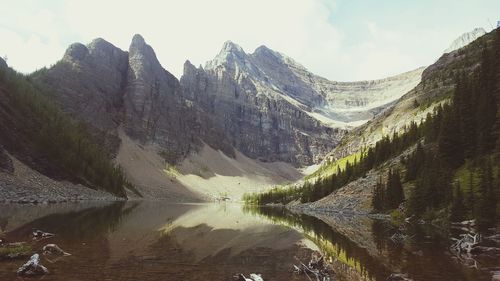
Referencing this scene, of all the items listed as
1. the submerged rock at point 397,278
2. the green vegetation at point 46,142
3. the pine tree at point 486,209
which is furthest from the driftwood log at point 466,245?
the green vegetation at point 46,142

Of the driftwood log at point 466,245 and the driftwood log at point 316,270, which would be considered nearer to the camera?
the driftwood log at point 316,270

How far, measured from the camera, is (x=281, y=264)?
27.8 m

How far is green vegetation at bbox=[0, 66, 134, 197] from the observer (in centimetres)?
11240

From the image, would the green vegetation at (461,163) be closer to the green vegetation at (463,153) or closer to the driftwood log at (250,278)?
the green vegetation at (463,153)

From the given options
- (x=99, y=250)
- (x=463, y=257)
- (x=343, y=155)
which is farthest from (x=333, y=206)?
(x=343, y=155)

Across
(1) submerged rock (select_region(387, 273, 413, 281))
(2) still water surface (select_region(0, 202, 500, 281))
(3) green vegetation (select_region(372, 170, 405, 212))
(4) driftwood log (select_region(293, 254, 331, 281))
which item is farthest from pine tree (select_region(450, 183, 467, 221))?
(1) submerged rock (select_region(387, 273, 413, 281))

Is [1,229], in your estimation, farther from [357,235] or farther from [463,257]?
[463,257]

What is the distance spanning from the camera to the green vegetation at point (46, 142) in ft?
369

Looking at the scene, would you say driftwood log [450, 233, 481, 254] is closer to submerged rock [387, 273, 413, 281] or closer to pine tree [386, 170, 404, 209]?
submerged rock [387, 273, 413, 281]

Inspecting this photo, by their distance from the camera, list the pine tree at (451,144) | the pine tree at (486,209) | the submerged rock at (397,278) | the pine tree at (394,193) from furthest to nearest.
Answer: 1. the pine tree at (394,193)
2. the pine tree at (451,144)
3. the pine tree at (486,209)
4. the submerged rock at (397,278)

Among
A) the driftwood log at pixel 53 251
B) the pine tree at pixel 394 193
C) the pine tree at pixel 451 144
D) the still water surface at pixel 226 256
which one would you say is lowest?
the still water surface at pixel 226 256

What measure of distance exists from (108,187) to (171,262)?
128697 mm

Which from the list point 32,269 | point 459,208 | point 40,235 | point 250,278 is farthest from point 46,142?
point 250,278

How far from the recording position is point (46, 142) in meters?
125
